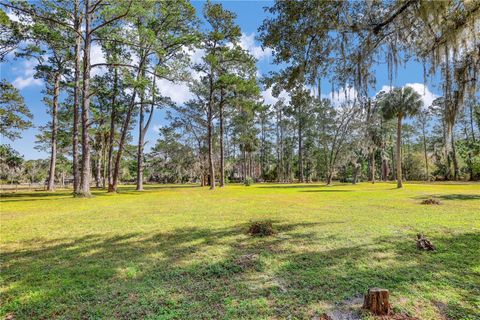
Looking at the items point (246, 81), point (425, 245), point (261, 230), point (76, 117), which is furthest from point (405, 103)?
point (76, 117)

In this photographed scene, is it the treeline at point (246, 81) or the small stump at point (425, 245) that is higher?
the treeline at point (246, 81)

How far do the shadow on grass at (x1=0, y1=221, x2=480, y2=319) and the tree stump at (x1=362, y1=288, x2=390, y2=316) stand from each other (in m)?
0.35

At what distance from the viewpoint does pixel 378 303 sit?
272cm

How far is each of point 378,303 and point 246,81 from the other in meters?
19.8

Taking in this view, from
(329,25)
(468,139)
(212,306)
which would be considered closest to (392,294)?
(212,306)

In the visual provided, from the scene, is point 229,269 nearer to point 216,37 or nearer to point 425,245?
point 425,245

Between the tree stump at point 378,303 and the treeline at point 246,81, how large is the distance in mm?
3377

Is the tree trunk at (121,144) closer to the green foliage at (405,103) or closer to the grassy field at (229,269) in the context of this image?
the grassy field at (229,269)

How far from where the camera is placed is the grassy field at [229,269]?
2.86 meters

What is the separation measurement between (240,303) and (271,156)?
49.2 metres

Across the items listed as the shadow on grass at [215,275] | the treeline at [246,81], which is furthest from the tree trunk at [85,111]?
the shadow on grass at [215,275]

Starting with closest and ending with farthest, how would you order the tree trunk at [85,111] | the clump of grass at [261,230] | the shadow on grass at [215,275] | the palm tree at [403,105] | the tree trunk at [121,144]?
the shadow on grass at [215,275] → the clump of grass at [261,230] → the tree trunk at [85,111] → the tree trunk at [121,144] → the palm tree at [403,105]

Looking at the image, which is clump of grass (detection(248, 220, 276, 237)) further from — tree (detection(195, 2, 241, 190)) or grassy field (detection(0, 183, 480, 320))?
tree (detection(195, 2, 241, 190))

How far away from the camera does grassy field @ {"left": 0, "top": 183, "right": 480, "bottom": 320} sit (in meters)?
2.86
